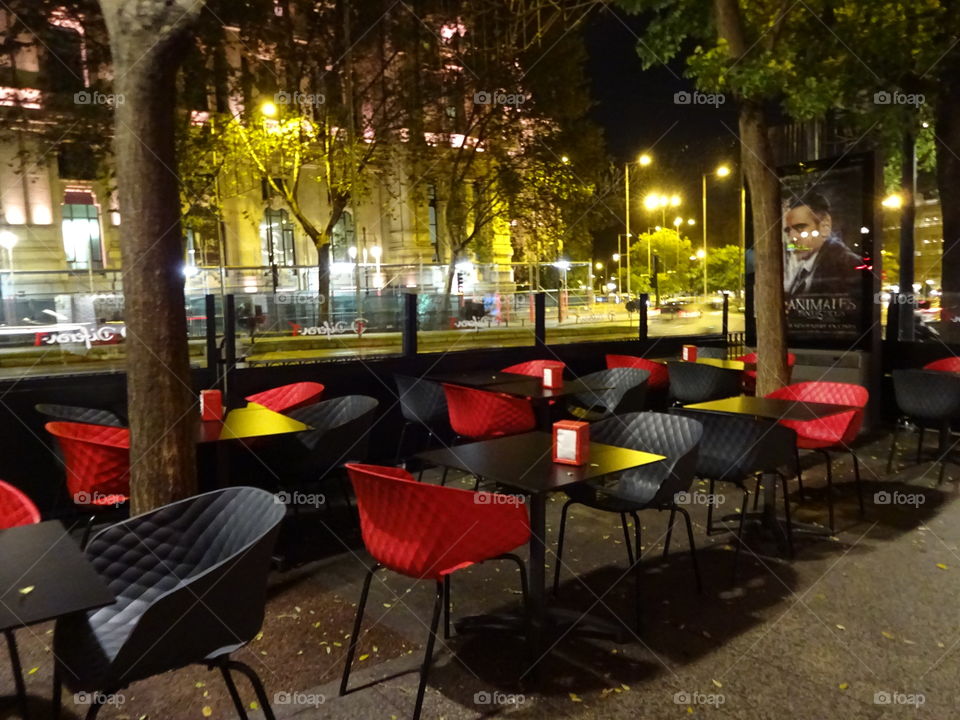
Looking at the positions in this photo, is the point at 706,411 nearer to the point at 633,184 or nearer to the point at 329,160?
the point at 329,160

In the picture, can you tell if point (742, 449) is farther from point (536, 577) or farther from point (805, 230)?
point (805, 230)

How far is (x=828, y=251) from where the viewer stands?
8633 mm

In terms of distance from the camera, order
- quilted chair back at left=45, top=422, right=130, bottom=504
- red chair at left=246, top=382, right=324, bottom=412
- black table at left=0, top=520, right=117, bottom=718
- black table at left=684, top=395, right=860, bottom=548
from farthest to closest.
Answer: red chair at left=246, top=382, right=324, bottom=412 → black table at left=684, top=395, right=860, bottom=548 → quilted chair back at left=45, top=422, right=130, bottom=504 → black table at left=0, top=520, right=117, bottom=718

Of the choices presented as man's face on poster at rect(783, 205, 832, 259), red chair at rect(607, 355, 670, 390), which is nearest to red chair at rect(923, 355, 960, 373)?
man's face on poster at rect(783, 205, 832, 259)

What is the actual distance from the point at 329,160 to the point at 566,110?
638 cm

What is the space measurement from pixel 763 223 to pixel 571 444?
391 centimetres

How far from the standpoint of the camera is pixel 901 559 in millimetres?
4566

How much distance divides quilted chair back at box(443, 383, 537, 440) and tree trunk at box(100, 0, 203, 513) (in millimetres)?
2616

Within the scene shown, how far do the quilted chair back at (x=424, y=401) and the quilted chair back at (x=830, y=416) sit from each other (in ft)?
8.97

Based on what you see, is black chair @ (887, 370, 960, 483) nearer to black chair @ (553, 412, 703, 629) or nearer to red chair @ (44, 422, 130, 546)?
black chair @ (553, 412, 703, 629)

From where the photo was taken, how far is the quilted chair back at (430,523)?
114 inches

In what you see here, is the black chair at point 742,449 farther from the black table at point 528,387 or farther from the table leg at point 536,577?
the table leg at point 536,577

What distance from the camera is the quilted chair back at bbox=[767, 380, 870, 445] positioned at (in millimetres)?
5223

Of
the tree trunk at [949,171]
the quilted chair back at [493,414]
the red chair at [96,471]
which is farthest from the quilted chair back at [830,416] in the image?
the tree trunk at [949,171]
